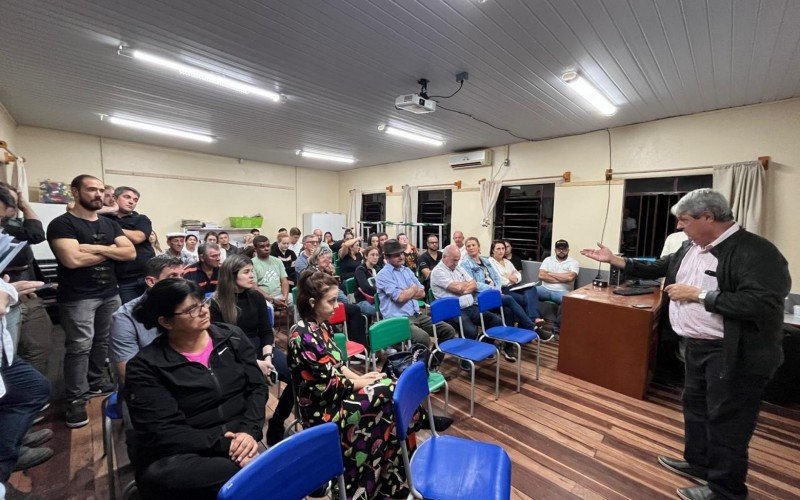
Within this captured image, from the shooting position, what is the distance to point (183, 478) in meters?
1.15

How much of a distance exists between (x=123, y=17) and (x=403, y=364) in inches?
121

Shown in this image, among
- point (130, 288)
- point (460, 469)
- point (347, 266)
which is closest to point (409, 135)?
point (347, 266)

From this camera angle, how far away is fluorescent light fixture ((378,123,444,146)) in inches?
195

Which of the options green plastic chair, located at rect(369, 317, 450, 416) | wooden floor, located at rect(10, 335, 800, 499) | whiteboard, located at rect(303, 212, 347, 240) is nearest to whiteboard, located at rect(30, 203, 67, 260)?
wooden floor, located at rect(10, 335, 800, 499)

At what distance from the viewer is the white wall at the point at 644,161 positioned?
11.9ft

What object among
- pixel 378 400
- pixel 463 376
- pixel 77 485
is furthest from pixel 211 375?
pixel 463 376

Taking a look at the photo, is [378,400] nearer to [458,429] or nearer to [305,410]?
[305,410]

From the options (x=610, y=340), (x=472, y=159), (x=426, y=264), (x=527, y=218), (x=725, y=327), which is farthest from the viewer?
(x=472, y=159)

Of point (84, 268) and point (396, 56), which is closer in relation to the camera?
point (84, 268)

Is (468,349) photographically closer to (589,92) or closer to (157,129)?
(589,92)

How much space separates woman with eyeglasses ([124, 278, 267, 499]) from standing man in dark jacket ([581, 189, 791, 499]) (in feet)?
7.52

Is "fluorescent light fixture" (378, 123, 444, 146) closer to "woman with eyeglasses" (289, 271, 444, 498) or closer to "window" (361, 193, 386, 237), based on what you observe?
"window" (361, 193, 386, 237)

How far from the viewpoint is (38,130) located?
5277 mm

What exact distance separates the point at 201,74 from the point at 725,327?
4.34 meters
